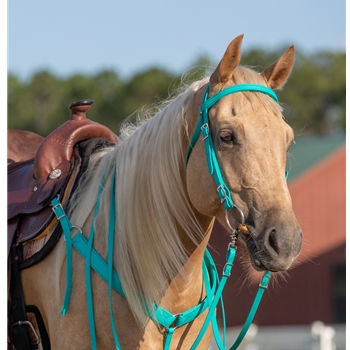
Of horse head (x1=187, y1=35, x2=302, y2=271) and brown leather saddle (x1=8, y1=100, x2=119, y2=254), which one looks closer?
horse head (x1=187, y1=35, x2=302, y2=271)

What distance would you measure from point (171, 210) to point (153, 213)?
96mm

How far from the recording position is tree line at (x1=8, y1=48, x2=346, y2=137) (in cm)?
4503

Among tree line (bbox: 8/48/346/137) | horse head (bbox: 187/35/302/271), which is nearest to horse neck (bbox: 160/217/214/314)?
horse head (bbox: 187/35/302/271)

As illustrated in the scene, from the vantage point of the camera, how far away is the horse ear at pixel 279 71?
3.04 m

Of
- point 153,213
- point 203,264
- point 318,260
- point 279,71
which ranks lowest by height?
point 318,260

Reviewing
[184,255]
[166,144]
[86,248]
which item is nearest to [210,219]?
[184,255]

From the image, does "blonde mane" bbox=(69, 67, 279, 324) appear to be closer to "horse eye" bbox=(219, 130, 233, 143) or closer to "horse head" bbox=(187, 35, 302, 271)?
"horse head" bbox=(187, 35, 302, 271)

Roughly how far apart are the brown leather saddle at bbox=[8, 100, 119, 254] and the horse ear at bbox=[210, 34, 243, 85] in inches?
42.1

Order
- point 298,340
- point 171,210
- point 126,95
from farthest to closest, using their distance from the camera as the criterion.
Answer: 1. point 126,95
2. point 298,340
3. point 171,210

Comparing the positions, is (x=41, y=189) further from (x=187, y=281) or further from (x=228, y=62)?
(x=228, y=62)

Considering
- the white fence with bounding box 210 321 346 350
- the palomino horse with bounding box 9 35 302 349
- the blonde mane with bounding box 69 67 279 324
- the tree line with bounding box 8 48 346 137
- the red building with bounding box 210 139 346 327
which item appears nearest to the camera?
the palomino horse with bounding box 9 35 302 349

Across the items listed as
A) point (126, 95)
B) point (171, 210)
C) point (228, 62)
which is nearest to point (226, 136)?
point (228, 62)

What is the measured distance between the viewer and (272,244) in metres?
2.54

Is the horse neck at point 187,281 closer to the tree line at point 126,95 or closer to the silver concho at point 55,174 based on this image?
the silver concho at point 55,174
